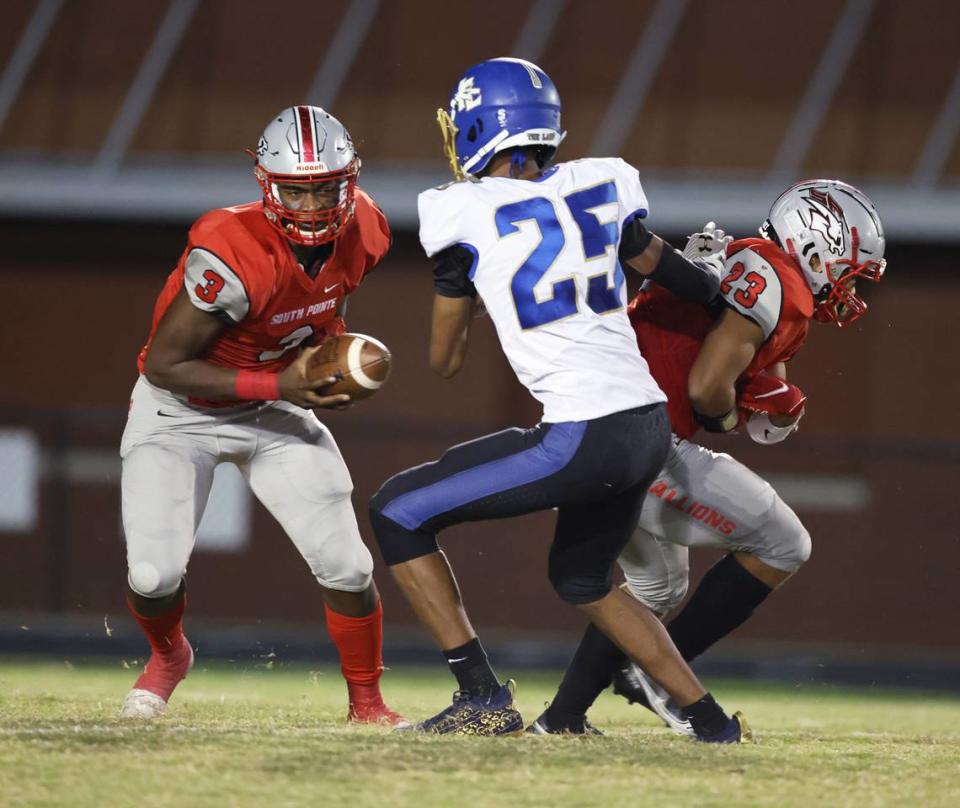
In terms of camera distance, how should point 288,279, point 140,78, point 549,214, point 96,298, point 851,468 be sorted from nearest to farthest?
point 549,214
point 288,279
point 851,468
point 96,298
point 140,78

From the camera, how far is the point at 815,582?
884 cm

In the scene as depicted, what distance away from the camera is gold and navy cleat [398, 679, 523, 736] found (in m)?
4.34

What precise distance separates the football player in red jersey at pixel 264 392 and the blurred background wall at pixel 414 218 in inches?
146

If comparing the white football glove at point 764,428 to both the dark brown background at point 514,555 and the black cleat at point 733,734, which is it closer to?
the black cleat at point 733,734

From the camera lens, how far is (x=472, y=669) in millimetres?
4352

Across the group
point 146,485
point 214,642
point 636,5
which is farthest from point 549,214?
point 636,5

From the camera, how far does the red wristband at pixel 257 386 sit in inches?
182

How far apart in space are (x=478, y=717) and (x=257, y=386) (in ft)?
3.88

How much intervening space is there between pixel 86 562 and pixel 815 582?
418cm

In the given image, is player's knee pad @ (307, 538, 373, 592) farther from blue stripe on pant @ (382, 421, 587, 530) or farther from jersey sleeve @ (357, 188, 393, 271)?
jersey sleeve @ (357, 188, 393, 271)

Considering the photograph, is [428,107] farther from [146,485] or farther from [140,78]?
[146,485]

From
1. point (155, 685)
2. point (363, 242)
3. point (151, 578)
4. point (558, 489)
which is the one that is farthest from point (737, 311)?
point (155, 685)

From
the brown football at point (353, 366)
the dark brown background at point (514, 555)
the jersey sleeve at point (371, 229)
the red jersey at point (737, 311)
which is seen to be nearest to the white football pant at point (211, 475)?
the brown football at point (353, 366)

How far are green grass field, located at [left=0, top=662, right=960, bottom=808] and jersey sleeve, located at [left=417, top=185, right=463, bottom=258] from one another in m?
1.33
